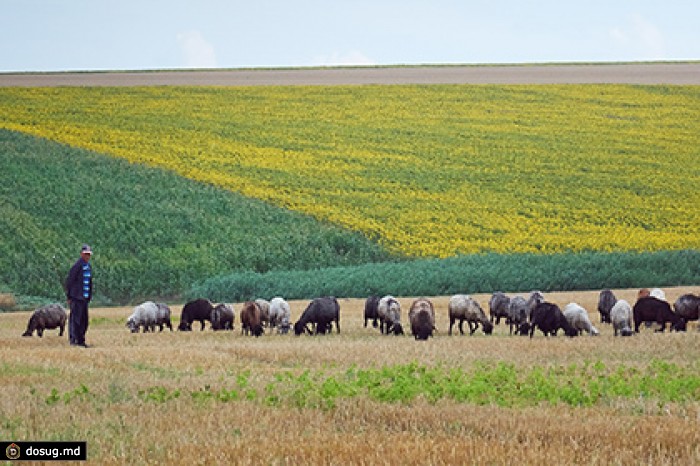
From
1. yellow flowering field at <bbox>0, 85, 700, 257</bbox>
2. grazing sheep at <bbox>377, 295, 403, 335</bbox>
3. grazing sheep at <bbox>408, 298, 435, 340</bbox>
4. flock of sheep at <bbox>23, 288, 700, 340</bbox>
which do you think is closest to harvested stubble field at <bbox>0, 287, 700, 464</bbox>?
grazing sheep at <bbox>408, 298, 435, 340</bbox>

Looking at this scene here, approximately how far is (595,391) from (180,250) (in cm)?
3718

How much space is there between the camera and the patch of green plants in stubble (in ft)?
45.4

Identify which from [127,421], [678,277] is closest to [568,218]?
[678,277]

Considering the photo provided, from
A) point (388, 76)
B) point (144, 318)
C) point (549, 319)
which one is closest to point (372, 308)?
point (549, 319)

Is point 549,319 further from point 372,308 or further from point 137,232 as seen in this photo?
point 137,232

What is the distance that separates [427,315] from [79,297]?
7.07 metres

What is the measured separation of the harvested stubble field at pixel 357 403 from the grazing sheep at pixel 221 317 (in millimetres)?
7016

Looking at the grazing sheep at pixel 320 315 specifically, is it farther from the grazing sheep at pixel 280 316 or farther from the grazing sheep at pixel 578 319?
the grazing sheep at pixel 578 319

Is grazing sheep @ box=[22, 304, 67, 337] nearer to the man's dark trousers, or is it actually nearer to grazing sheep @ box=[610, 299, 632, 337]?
the man's dark trousers

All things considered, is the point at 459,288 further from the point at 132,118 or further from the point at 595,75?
the point at 595,75

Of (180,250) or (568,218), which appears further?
(568,218)

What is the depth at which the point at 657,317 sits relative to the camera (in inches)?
1023

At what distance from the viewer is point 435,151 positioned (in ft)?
222

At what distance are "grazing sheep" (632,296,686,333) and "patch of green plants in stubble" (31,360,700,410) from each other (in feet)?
31.2
